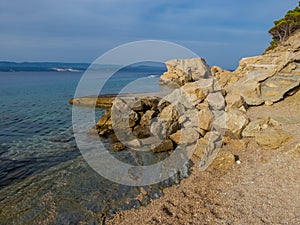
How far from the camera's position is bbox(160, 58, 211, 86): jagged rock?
3294 centimetres

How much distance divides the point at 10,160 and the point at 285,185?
10.8 m

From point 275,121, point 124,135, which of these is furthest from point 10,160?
point 275,121

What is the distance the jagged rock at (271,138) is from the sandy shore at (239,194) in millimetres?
190

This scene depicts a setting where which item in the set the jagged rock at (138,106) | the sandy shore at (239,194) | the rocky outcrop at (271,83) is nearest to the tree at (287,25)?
the rocky outcrop at (271,83)

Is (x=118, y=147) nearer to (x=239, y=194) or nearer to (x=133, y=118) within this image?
(x=133, y=118)

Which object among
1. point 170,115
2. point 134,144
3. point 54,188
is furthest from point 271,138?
point 54,188

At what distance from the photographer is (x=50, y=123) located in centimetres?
1700

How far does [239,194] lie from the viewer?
6.57 m

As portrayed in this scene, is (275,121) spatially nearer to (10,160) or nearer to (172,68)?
(10,160)

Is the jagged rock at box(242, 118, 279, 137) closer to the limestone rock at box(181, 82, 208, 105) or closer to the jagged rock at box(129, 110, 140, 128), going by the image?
the limestone rock at box(181, 82, 208, 105)

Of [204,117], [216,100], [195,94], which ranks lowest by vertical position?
[204,117]

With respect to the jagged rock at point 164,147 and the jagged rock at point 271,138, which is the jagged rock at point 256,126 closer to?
the jagged rock at point 271,138

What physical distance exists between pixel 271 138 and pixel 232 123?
1.95 metres

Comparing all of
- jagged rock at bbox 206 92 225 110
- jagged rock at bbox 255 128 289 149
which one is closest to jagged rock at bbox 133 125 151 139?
jagged rock at bbox 206 92 225 110
